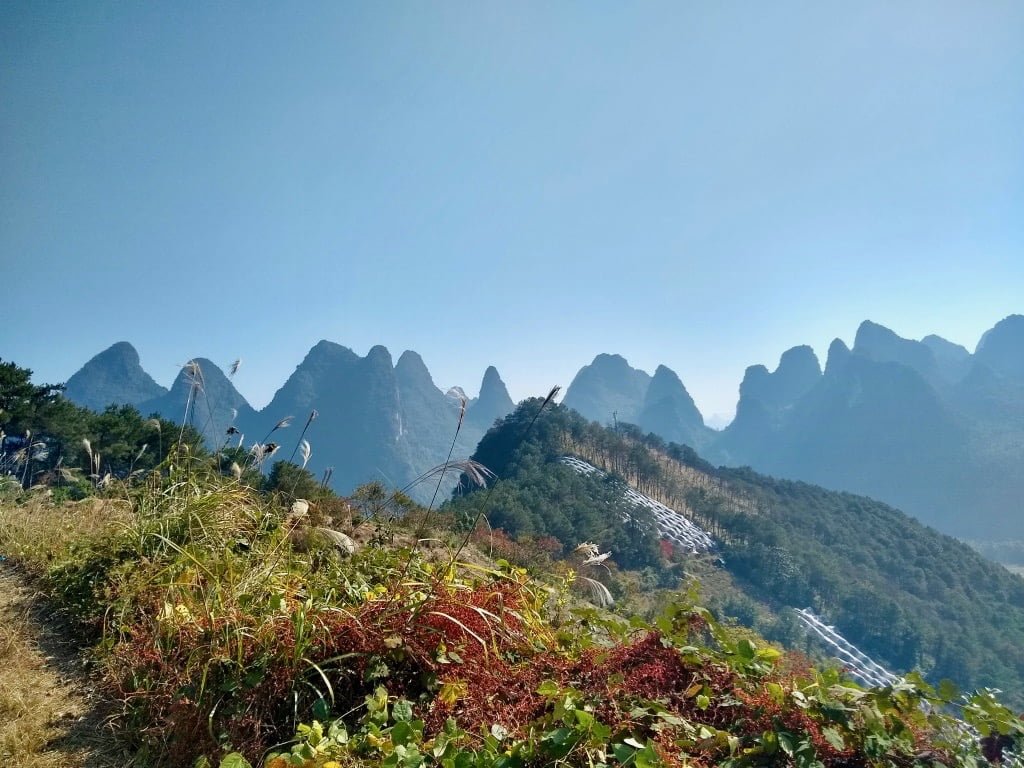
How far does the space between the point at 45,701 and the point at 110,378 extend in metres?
182

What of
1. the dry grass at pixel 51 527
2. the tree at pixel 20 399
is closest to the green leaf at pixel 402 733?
the dry grass at pixel 51 527

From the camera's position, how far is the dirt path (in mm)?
1783

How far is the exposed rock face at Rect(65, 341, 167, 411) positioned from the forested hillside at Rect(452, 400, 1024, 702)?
439 ft

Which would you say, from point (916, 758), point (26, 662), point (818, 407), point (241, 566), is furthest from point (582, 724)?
point (818, 407)

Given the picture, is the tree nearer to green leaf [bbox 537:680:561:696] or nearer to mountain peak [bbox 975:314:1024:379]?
green leaf [bbox 537:680:561:696]

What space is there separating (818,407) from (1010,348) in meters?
70.2

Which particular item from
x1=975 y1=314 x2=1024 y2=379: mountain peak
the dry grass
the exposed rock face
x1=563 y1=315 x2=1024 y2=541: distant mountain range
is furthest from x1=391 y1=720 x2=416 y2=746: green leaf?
x1=975 y1=314 x2=1024 y2=379: mountain peak

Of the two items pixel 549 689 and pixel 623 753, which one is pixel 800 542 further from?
pixel 623 753

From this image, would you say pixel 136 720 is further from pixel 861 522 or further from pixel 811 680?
pixel 861 522

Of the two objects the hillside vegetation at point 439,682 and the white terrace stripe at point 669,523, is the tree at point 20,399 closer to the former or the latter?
the hillside vegetation at point 439,682

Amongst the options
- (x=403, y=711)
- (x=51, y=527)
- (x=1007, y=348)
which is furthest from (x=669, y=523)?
(x=1007, y=348)

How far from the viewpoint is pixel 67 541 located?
3615 millimetres

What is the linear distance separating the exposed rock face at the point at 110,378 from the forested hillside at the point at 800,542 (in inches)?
5270

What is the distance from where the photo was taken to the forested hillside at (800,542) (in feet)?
157
